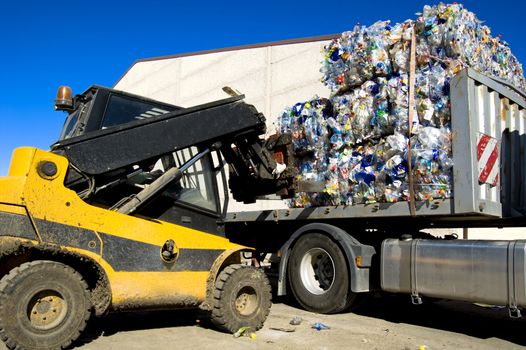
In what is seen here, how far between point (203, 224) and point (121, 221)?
3.80ft

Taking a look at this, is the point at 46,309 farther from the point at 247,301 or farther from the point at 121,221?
the point at 247,301

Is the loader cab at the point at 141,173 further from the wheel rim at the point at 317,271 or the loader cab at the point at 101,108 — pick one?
the wheel rim at the point at 317,271

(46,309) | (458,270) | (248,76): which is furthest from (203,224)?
(248,76)

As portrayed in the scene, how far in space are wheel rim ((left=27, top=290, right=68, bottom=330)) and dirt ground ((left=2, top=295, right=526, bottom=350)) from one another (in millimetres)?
488

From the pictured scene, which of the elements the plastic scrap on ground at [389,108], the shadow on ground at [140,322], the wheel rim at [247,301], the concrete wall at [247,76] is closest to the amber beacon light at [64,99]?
the shadow on ground at [140,322]

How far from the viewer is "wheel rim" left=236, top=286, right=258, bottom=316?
5.37m

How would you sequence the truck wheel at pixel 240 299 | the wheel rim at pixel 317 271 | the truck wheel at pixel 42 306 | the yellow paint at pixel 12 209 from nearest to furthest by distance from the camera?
the truck wheel at pixel 42 306 → the yellow paint at pixel 12 209 → the truck wheel at pixel 240 299 → the wheel rim at pixel 317 271

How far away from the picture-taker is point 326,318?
634 centimetres

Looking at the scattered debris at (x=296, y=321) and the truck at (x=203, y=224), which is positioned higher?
the truck at (x=203, y=224)

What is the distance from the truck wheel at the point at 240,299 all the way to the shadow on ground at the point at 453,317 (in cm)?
210

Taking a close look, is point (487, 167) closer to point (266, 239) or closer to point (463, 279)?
point (463, 279)

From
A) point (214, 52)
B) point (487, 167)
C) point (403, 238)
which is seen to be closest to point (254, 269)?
point (403, 238)

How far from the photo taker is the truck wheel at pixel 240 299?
16.8 feet

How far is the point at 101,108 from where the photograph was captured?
490 centimetres
